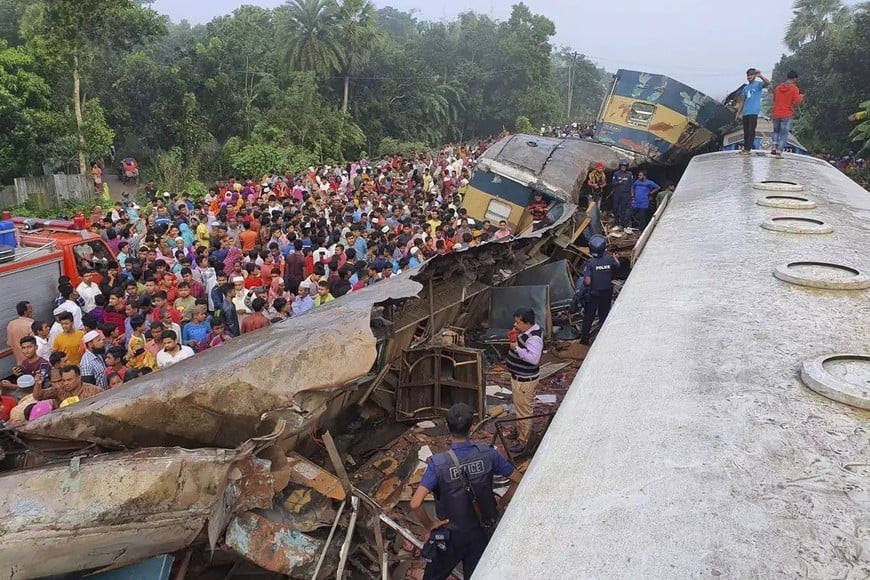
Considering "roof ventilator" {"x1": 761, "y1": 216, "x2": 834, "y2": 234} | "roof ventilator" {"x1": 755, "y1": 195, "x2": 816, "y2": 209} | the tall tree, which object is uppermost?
the tall tree

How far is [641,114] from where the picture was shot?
582 inches

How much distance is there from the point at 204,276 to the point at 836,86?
1016 inches

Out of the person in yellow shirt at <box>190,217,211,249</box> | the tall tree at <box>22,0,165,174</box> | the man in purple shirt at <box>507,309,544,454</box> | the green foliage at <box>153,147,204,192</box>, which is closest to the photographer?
the man in purple shirt at <box>507,309,544,454</box>

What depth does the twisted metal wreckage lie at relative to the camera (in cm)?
321

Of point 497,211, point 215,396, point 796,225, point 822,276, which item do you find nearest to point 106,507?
point 215,396

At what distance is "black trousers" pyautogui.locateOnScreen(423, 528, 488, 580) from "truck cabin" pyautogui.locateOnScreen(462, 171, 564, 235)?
346 inches

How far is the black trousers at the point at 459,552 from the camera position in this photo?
390cm

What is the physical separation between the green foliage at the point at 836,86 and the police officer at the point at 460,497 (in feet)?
76.6

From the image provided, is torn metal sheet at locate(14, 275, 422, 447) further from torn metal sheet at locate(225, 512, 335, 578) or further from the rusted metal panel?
the rusted metal panel

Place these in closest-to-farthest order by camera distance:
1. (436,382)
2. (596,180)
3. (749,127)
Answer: (436,382) < (749,127) < (596,180)

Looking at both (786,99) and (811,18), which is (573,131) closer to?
(786,99)

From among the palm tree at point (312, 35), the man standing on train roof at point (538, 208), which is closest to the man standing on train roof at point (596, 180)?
the man standing on train roof at point (538, 208)

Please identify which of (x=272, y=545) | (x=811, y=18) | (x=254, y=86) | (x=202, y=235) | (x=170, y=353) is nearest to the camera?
(x=272, y=545)

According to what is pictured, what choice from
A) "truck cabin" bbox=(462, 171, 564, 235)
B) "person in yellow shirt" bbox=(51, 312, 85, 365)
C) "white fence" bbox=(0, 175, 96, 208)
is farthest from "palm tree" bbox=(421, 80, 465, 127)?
"person in yellow shirt" bbox=(51, 312, 85, 365)
